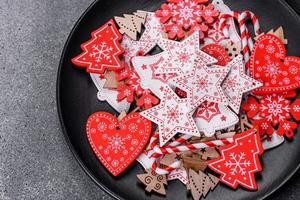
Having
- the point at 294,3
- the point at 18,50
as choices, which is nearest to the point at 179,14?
the point at 294,3

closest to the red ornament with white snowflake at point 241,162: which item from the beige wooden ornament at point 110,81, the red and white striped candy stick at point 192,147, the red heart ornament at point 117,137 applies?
the red and white striped candy stick at point 192,147

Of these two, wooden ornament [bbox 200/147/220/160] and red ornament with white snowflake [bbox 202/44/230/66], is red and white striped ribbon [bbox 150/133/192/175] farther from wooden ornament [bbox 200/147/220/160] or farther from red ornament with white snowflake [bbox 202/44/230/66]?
red ornament with white snowflake [bbox 202/44/230/66]

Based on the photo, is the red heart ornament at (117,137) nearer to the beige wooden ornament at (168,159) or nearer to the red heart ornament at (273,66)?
the beige wooden ornament at (168,159)

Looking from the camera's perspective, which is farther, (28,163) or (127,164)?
(28,163)

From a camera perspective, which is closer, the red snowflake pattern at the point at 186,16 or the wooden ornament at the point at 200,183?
the wooden ornament at the point at 200,183

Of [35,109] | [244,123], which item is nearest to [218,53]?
[244,123]

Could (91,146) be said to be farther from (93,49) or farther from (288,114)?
(288,114)

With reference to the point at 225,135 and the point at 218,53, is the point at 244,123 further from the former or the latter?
the point at 218,53
